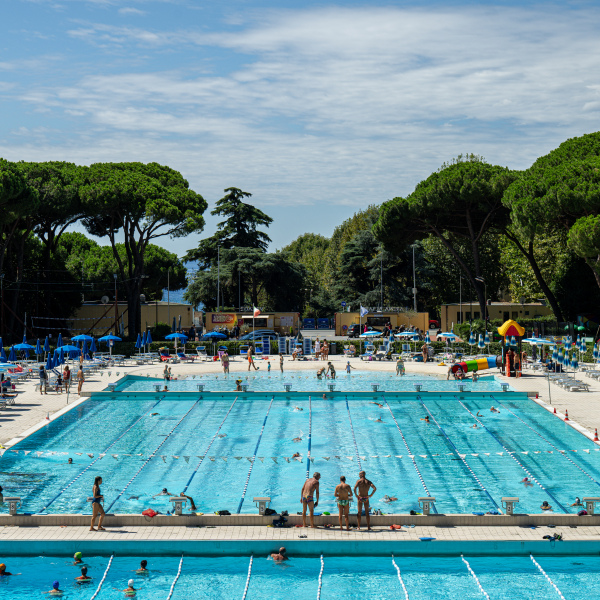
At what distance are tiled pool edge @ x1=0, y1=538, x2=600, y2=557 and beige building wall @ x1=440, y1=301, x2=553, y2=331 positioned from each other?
46.4m

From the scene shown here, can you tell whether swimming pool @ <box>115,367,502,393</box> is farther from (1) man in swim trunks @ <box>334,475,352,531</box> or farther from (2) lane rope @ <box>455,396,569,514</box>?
(1) man in swim trunks @ <box>334,475,352,531</box>

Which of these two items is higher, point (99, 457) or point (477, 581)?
point (99, 457)

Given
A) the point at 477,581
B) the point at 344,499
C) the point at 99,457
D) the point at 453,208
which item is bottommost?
the point at 477,581

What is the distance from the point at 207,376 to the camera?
3462 centimetres

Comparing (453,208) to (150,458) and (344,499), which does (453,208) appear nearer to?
(150,458)

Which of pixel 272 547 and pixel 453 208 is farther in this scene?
pixel 453 208

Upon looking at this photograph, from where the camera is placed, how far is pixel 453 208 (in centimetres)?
5006

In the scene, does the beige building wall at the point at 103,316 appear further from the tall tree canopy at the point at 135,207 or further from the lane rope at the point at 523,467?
the lane rope at the point at 523,467

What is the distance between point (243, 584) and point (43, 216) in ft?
138

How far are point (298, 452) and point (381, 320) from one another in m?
39.0

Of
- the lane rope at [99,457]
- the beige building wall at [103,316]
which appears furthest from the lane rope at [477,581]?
the beige building wall at [103,316]

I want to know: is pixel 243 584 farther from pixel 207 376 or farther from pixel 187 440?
pixel 207 376

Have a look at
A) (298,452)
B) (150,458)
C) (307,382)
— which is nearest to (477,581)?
(298,452)

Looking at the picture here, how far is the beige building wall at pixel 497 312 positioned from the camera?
192 feet
